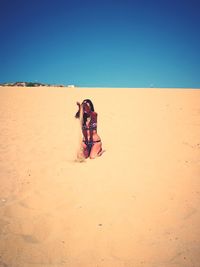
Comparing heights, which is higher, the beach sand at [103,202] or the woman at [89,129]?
the woman at [89,129]

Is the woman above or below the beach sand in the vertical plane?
above

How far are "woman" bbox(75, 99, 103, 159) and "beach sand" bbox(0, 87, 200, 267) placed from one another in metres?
0.34

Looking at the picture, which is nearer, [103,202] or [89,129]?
[103,202]

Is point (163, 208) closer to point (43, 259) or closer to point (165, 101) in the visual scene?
point (43, 259)

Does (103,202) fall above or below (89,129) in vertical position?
below

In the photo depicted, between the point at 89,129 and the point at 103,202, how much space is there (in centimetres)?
229

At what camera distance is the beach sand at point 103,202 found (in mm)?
3594

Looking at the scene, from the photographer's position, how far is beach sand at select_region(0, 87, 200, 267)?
359cm

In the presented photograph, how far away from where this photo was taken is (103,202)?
4766mm

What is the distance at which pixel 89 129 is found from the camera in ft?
21.7

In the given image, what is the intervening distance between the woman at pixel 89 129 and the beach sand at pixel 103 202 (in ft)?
1.12

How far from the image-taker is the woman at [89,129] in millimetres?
6426

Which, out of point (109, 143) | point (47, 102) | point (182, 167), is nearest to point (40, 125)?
point (109, 143)

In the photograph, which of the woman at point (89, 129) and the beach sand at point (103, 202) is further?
the woman at point (89, 129)
